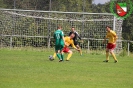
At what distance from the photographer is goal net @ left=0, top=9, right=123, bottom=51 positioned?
1393 inches

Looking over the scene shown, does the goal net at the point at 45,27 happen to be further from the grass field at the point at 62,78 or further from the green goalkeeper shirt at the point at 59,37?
the grass field at the point at 62,78

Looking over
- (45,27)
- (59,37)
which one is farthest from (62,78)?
(45,27)

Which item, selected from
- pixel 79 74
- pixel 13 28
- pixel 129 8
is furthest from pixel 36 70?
pixel 129 8

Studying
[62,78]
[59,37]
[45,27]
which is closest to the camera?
[62,78]

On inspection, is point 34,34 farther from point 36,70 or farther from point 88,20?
point 36,70

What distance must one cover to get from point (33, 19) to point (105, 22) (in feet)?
18.0

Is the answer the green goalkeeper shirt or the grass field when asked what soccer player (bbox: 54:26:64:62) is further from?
the grass field

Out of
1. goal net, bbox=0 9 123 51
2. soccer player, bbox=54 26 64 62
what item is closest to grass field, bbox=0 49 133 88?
soccer player, bbox=54 26 64 62

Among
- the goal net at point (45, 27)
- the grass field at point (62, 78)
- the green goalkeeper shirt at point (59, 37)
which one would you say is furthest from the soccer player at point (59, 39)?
the goal net at point (45, 27)

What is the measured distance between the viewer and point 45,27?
3612 centimetres

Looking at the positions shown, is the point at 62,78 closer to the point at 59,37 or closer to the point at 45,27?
the point at 59,37

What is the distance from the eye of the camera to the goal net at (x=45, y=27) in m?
35.4

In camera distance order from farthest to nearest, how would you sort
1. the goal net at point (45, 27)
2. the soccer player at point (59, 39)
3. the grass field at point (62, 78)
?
1. the goal net at point (45, 27)
2. the soccer player at point (59, 39)
3. the grass field at point (62, 78)

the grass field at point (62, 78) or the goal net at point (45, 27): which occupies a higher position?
the goal net at point (45, 27)
